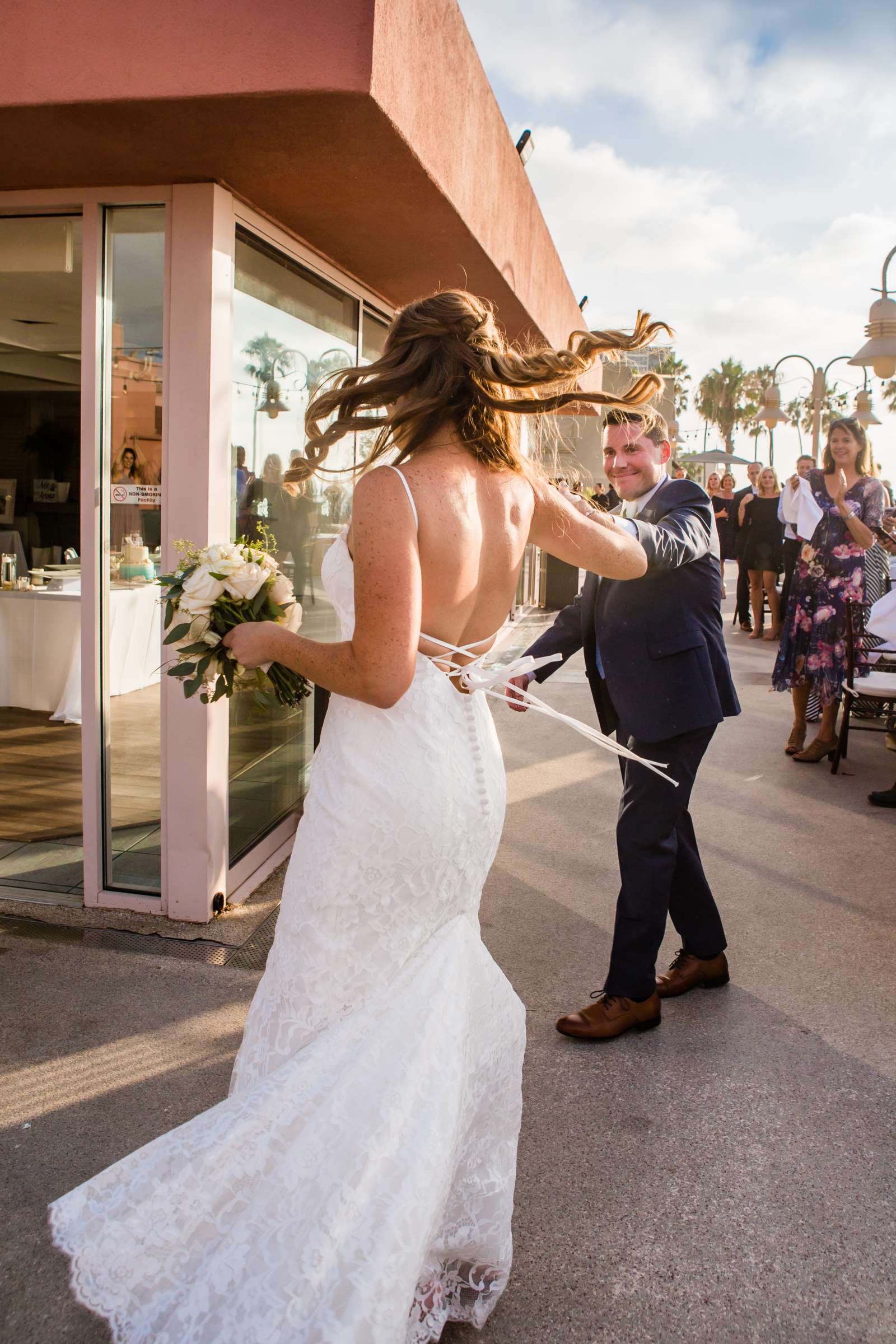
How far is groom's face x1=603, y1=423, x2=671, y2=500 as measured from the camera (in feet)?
11.0

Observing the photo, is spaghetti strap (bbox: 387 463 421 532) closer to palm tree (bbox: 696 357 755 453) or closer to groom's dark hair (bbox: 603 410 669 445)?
groom's dark hair (bbox: 603 410 669 445)

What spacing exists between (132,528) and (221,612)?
1941 millimetres

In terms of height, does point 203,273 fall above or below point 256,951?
above

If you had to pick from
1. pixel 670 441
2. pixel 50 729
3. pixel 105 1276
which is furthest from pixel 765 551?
pixel 105 1276

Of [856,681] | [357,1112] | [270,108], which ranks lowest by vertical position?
[357,1112]

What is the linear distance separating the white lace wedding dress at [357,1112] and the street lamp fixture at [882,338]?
982 centimetres

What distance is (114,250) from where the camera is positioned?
3963 millimetres

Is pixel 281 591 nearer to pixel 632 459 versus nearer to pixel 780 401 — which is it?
pixel 632 459

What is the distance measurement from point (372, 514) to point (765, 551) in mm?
12205

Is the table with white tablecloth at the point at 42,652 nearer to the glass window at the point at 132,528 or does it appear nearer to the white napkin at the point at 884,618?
the glass window at the point at 132,528

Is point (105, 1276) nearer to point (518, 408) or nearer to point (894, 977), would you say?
point (518, 408)

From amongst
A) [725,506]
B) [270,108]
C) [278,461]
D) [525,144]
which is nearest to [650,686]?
[270,108]

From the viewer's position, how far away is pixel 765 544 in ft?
43.4

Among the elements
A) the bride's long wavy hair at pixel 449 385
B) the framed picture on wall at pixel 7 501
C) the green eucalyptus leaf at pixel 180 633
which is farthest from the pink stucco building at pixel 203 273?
the framed picture on wall at pixel 7 501
